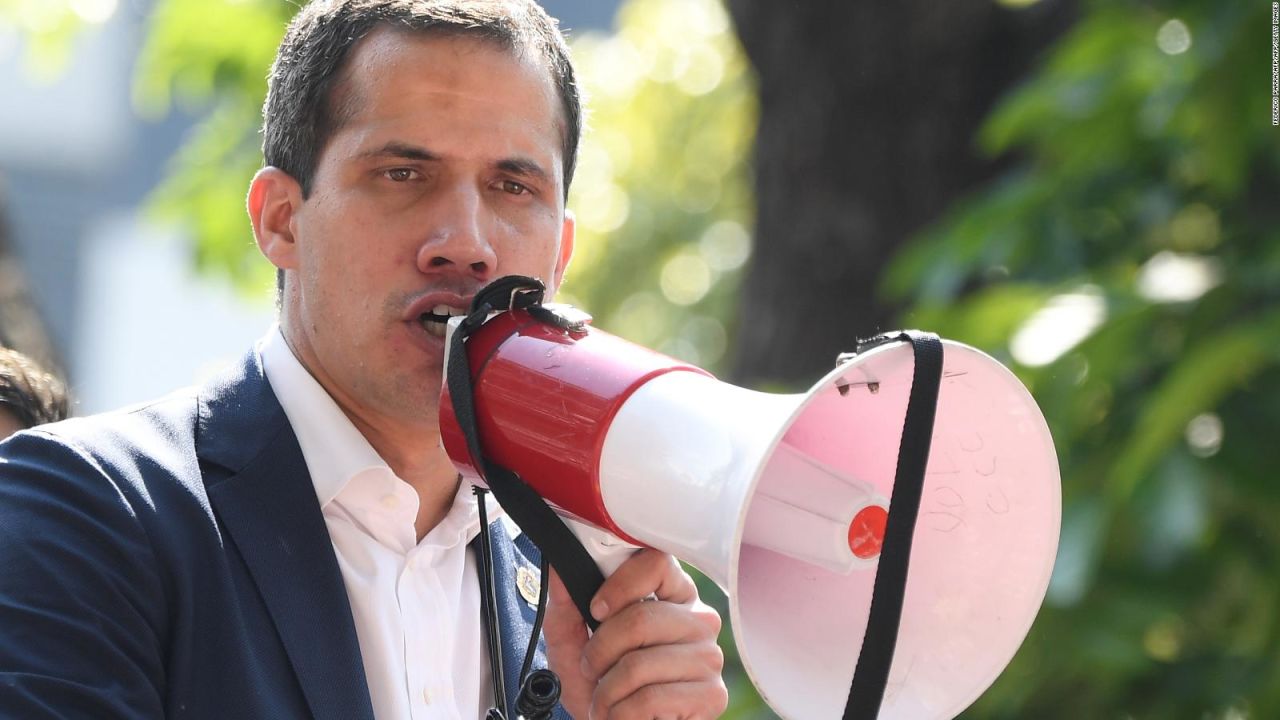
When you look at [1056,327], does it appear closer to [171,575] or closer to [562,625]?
[562,625]

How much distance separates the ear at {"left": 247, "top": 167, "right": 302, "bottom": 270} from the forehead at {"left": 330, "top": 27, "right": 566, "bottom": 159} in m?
0.19

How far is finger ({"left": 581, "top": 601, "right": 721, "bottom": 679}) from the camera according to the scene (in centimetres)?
250

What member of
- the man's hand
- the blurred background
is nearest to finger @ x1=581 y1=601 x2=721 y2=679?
the man's hand

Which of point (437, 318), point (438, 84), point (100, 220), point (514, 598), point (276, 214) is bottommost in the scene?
point (100, 220)

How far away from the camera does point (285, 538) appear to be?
2611 millimetres

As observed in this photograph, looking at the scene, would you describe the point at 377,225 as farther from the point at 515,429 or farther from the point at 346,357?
the point at 515,429

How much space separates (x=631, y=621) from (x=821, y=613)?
27 cm

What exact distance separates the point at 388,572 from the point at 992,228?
2.41 metres

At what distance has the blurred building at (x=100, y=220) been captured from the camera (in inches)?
1058

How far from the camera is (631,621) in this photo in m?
2.50

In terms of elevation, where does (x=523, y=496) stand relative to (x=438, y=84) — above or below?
below

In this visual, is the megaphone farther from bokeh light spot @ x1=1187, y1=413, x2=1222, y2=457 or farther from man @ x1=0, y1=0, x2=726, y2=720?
bokeh light spot @ x1=1187, y1=413, x2=1222, y2=457

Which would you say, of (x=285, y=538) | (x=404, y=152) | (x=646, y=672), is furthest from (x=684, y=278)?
(x=646, y=672)

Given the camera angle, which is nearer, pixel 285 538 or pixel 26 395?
pixel 285 538
